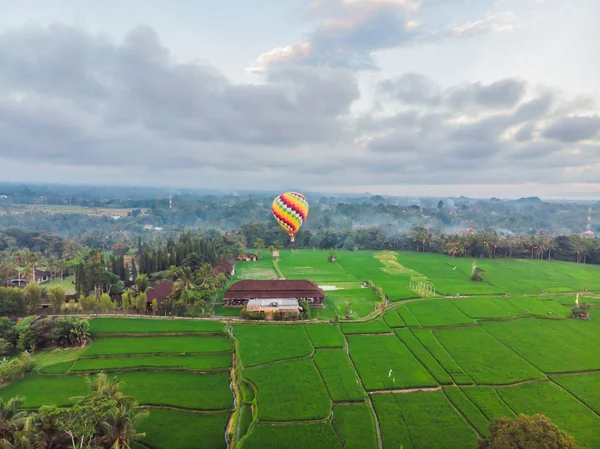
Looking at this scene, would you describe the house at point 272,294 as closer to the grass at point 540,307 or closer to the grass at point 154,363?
the grass at point 154,363

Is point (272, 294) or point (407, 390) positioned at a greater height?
point (272, 294)

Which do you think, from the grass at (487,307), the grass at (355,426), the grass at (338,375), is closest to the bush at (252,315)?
→ the grass at (338,375)

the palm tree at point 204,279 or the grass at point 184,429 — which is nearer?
the grass at point 184,429

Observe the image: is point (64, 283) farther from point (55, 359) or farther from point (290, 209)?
point (290, 209)

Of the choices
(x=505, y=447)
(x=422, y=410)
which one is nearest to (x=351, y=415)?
(x=422, y=410)


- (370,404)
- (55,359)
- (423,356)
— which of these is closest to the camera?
(370,404)

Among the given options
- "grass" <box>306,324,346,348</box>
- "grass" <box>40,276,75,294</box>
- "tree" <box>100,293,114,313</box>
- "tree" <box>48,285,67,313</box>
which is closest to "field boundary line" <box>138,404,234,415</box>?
"grass" <box>306,324,346,348</box>

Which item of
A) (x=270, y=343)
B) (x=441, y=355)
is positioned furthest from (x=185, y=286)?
(x=441, y=355)
